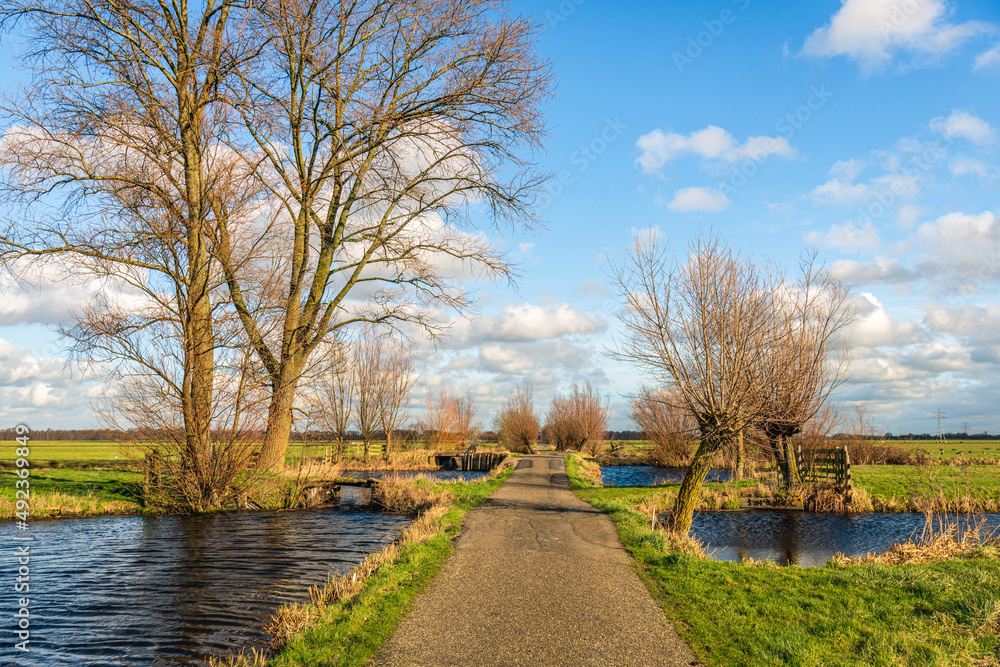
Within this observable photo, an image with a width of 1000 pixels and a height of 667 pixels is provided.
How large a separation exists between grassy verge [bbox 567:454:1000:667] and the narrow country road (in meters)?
0.46

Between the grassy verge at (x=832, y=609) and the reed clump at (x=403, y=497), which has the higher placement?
the grassy verge at (x=832, y=609)

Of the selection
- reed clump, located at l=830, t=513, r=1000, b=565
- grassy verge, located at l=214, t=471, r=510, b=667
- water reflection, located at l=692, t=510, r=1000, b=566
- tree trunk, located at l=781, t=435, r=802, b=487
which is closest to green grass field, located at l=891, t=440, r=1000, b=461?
tree trunk, located at l=781, t=435, r=802, b=487

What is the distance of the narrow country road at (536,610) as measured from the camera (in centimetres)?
548

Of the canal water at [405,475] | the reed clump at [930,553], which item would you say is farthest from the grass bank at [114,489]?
the reed clump at [930,553]

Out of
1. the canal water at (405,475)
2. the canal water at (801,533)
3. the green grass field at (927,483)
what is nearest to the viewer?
the canal water at (801,533)

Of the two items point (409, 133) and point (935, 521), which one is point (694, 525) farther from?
point (409, 133)

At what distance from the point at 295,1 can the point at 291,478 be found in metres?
13.5

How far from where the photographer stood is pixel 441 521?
12828 mm

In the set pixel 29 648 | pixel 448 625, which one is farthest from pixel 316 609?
pixel 29 648

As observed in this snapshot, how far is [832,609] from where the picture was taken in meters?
7.13

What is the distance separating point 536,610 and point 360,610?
6.86 ft

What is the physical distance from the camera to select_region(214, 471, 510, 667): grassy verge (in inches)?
216

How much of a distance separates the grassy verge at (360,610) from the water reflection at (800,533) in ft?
21.3

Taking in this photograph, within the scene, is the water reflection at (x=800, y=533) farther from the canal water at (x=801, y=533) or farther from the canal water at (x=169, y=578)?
the canal water at (x=169, y=578)
